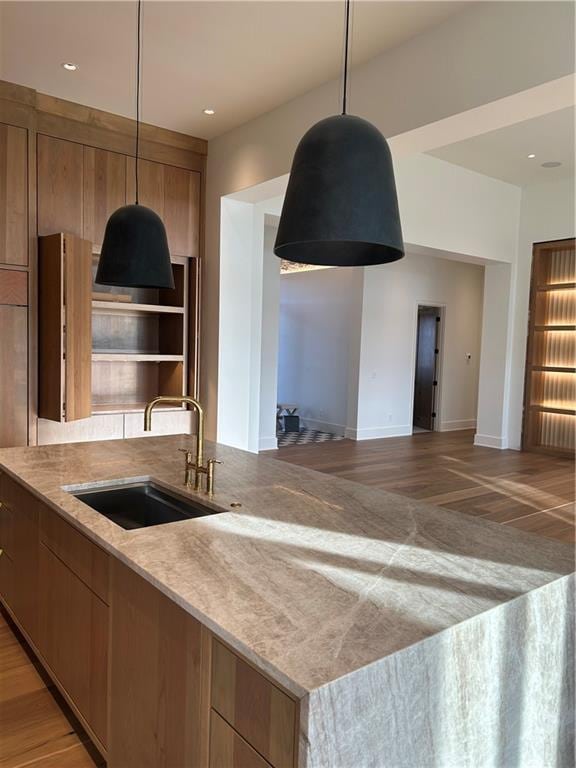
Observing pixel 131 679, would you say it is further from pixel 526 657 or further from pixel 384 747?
pixel 526 657

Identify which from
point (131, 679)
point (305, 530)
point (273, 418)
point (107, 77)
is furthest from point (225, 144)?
point (131, 679)

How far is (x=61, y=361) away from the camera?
14.1ft

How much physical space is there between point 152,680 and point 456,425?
10.2 metres

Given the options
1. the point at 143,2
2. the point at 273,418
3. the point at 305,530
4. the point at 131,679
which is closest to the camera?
the point at 131,679

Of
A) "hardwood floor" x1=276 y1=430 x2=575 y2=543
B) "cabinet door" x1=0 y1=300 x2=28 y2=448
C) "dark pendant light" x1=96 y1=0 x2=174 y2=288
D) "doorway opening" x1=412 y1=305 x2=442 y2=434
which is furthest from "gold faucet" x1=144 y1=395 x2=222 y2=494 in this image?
"doorway opening" x1=412 y1=305 x2=442 y2=434

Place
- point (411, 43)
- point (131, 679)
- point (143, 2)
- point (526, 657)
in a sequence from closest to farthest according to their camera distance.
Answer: point (526, 657)
point (131, 679)
point (143, 2)
point (411, 43)

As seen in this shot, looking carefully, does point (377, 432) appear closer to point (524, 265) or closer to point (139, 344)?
point (524, 265)

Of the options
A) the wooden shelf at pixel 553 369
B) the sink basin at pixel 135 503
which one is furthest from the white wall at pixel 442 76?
the wooden shelf at pixel 553 369

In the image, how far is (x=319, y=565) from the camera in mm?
1513

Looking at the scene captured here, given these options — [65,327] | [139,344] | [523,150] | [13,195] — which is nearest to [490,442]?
[523,150]

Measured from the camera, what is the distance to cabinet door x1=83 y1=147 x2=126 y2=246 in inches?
191

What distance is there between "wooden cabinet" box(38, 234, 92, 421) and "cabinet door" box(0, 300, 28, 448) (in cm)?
14

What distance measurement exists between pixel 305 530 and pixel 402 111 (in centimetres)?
299

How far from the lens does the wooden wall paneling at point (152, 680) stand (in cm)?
132
